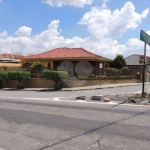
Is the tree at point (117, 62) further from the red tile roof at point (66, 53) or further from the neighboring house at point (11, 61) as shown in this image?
the neighboring house at point (11, 61)

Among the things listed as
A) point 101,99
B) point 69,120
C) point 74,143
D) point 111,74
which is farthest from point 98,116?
point 111,74

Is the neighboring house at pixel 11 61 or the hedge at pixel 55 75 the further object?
the neighboring house at pixel 11 61

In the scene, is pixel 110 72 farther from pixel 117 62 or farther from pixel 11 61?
pixel 11 61

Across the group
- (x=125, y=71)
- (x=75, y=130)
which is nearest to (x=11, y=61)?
(x=125, y=71)

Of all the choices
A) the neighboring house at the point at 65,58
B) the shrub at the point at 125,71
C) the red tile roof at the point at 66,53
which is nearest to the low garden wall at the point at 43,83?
the neighboring house at the point at 65,58

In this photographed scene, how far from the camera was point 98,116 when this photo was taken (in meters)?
8.75

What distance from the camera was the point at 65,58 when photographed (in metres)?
32.7

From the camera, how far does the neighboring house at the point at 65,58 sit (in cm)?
3216

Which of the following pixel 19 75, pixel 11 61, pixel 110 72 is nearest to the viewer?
pixel 19 75

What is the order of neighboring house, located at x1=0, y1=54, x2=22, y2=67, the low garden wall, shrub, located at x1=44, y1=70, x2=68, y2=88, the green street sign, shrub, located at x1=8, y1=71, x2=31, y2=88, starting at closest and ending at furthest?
the green street sign < shrub, located at x1=44, y1=70, x2=68, y2=88 < the low garden wall < shrub, located at x1=8, y1=71, x2=31, y2=88 < neighboring house, located at x1=0, y1=54, x2=22, y2=67

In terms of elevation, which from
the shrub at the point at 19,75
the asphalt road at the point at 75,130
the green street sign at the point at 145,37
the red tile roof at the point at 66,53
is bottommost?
the asphalt road at the point at 75,130

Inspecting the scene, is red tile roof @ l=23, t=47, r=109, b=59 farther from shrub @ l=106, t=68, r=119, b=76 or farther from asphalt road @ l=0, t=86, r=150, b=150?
asphalt road @ l=0, t=86, r=150, b=150

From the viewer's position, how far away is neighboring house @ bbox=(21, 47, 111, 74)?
3216 centimetres

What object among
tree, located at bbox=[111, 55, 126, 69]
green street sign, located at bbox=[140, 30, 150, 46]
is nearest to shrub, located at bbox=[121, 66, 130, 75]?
tree, located at bbox=[111, 55, 126, 69]
